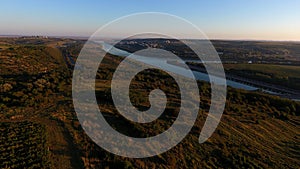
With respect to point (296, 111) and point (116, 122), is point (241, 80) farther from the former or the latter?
point (116, 122)

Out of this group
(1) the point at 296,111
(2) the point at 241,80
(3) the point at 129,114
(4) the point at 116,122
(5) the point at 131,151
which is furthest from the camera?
(2) the point at 241,80

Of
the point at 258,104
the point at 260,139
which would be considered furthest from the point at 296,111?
the point at 260,139

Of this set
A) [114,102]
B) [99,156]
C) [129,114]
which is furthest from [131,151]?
[114,102]

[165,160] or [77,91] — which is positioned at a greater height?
[77,91]

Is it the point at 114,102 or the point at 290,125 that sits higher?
the point at 114,102

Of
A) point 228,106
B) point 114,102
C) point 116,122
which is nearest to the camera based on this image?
point 116,122

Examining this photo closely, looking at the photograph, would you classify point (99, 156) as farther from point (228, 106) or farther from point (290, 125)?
point (290, 125)

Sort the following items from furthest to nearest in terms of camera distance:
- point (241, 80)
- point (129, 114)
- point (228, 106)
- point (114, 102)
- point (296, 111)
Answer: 1. point (241, 80)
2. point (296, 111)
3. point (228, 106)
4. point (114, 102)
5. point (129, 114)

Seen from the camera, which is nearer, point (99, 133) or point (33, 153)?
point (33, 153)

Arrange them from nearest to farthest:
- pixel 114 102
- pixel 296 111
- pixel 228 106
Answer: pixel 114 102 < pixel 228 106 < pixel 296 111
